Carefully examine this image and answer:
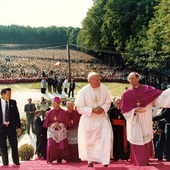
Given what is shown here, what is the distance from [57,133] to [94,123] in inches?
72.2


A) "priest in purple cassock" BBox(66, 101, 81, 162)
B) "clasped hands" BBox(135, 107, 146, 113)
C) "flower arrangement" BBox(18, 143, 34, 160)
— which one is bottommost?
"flower arrangement" BBox(18, 143, 34, 160)

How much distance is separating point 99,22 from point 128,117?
56037mm

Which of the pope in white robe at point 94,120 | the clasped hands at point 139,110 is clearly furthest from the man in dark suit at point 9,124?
the clasped hands at point 139,110

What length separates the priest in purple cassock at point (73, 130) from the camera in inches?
370

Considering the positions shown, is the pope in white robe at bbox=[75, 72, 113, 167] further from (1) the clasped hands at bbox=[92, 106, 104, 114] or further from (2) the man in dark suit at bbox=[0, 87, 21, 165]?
(2) the man in dark suit at bbox=[0, 87, 21, 165]

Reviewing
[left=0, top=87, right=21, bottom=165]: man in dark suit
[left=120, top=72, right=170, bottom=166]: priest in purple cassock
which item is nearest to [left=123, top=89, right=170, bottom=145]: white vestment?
[left=120, top=72, right=170, bottom=166]: priest in purple cassock

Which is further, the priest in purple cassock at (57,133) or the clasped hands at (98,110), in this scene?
the priest in purple cassock at (57,133)

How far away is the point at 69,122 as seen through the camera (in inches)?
369

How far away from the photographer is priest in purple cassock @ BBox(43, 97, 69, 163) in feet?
29.3

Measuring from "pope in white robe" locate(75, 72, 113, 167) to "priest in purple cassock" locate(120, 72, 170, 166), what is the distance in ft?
1.31

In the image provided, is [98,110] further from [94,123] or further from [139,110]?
[139,110]

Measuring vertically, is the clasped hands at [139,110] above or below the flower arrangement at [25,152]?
above

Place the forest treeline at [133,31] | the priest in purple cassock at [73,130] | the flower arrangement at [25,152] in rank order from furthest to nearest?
the forest treeline at [133,31], the flower arrangement at [25,152], the priest in purple cassock at [73,130]

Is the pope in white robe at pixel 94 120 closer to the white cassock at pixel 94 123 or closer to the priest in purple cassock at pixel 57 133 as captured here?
the white cassock at pixel 94 123
